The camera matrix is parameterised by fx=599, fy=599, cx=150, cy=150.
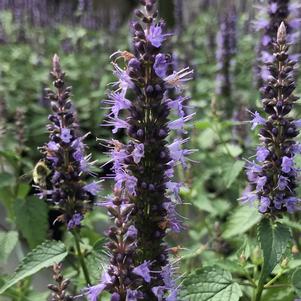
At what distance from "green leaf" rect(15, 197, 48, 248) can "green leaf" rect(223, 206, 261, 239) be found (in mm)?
1024

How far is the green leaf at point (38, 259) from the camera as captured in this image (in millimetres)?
2503

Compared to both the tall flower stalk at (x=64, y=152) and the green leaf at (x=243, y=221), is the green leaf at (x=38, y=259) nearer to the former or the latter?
the tall flower stalk at (x=64, y=152)

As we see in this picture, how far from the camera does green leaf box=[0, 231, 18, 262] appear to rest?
3245 mm

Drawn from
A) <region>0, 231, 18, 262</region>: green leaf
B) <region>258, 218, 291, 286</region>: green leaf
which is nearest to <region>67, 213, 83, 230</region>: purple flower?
<region>0, 231, 18, 262</region>: green leaf

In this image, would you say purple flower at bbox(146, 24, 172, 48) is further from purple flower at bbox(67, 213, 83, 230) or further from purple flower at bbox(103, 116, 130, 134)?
purple flower at bbox(67, 213, 83, 230)

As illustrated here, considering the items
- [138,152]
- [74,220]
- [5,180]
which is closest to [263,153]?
[138,152]

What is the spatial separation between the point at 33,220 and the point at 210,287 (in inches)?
50.3

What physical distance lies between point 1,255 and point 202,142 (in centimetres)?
242

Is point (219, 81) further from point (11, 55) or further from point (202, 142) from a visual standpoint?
point (11, 55)

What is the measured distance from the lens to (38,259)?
2596mm

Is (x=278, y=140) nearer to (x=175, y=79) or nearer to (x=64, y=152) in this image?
(x=175, y=79)

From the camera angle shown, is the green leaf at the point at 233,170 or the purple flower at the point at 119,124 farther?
the green leaf at the point at 233,170

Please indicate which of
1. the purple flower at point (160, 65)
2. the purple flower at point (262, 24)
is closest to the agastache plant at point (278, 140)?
the purple flower at point (160, 65)

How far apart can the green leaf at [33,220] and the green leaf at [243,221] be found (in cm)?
102
